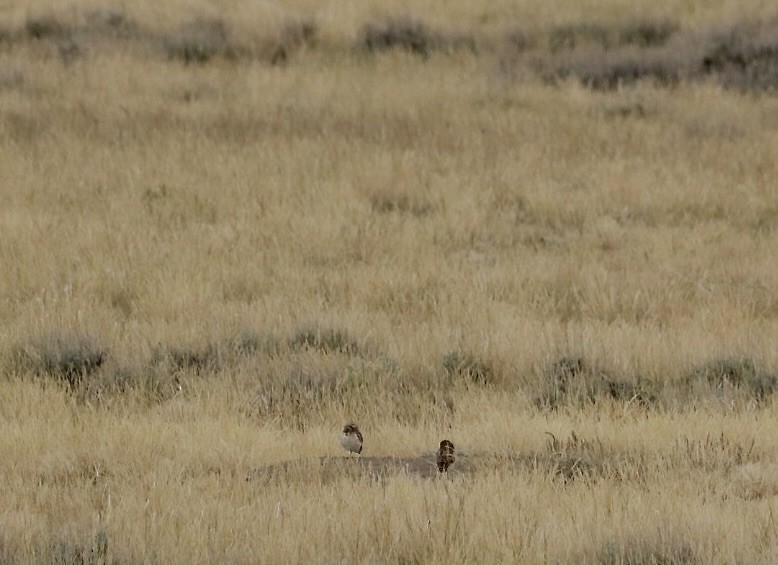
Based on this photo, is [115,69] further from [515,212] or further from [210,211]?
[515,212]

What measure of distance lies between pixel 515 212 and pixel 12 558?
8251mm

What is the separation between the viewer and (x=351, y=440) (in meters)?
5.29

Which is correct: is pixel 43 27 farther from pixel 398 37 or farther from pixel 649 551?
pixel 649 551

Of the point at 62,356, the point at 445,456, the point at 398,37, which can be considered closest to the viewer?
the point at 445,456

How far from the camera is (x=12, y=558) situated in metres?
3.77

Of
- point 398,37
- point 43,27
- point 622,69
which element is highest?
point 43,27

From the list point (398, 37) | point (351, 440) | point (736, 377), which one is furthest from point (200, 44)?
point (351, 440)

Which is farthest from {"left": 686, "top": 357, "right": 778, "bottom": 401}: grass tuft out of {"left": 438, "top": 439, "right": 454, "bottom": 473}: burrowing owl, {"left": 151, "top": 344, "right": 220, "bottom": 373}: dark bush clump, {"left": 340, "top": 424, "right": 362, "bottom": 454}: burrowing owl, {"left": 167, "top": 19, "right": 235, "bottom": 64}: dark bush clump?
{"left": 167, "top": 19, "right": 235, "bottom": 64}: dark bush clump

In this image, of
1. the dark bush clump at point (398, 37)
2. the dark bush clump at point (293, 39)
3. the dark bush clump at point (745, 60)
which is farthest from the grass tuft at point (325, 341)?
the dark bush clump at point (745, 60)

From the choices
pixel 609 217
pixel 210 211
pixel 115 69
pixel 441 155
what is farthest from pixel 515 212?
pixel 115 69

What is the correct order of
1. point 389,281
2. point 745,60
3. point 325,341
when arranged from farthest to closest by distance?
point 745,60
point 389,281
point 325,341

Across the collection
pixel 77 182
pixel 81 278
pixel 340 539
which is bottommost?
pixel 340 539

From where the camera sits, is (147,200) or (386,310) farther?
(147,200)

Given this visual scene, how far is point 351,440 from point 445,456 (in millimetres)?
509
